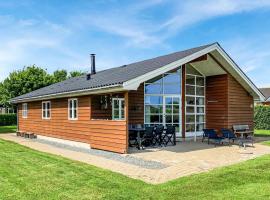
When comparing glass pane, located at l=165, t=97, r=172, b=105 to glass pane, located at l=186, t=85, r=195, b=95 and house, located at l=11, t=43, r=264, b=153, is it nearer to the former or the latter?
house, located at l=11, t=43, r=264, b=153

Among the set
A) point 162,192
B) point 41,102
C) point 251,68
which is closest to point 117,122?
point 162,192

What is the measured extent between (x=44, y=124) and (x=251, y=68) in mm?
22647

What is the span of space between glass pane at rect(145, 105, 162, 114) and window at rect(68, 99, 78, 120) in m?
3.32

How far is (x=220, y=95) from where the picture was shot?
16.7 metres

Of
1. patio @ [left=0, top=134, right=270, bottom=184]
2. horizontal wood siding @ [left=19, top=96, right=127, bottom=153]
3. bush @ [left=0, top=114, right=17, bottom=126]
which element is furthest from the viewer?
bush @ [left=0, top=114, right=17, bottom=126]

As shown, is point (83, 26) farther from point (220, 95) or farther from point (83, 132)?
point (220, 95)

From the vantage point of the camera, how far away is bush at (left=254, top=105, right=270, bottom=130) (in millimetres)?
25514

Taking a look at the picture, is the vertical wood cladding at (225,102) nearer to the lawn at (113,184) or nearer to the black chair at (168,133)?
the black chair at (168,133)

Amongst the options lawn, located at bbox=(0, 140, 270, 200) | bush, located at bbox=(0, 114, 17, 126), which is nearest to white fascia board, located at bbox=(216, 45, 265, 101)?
lawn, located at bbox=(0, 140, 270, 200)

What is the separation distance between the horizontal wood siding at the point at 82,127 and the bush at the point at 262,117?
57.6ft

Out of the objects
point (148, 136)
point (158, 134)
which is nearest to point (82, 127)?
A: point (148, 136)

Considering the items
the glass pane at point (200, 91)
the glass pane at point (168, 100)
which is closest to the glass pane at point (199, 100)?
the glass pane at point (200, 91)

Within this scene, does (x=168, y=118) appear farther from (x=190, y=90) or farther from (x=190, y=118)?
(x=190, y=90)

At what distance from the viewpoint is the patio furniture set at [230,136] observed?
45.5ft
